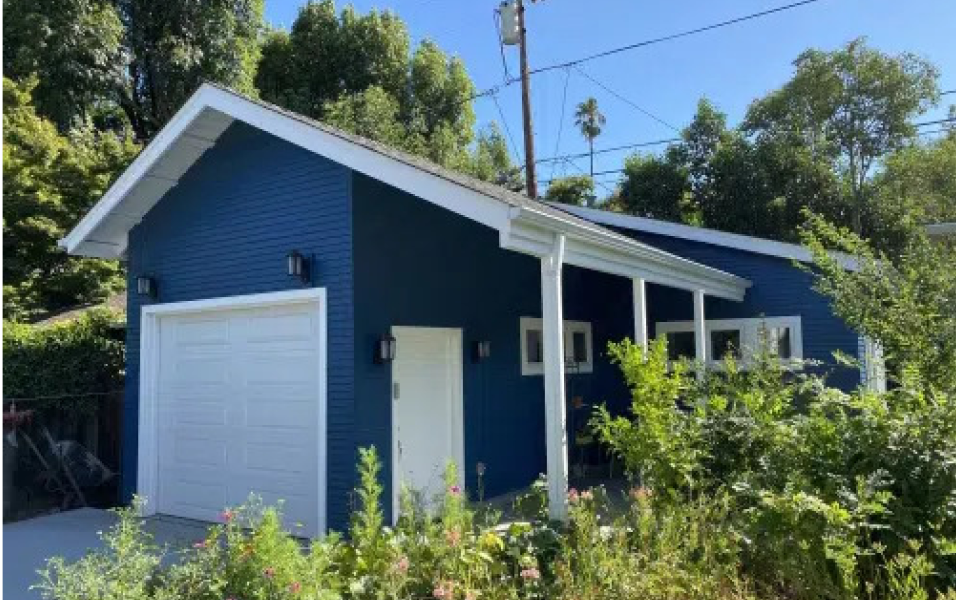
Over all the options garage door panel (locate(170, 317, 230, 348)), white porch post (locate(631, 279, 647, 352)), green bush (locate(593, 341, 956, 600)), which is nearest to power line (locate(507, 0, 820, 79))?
white porch post (locate(631, 279, 647, 352))

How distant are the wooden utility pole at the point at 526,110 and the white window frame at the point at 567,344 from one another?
6.75 m

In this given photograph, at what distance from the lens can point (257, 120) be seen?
7.14 meters

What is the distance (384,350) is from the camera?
22.7ft

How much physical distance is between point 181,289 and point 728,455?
5.57 meters

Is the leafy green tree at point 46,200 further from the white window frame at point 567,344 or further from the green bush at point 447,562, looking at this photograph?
the white window frame at point 567,344

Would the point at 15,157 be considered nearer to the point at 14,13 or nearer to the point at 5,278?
the point at 5,278

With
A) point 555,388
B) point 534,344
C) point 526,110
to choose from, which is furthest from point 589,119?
point 555,388

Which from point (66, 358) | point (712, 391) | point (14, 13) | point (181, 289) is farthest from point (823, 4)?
point (14, 13)

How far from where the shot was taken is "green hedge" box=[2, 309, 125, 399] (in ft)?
27.2

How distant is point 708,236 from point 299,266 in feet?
19.8

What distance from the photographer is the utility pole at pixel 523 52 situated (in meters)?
17.5

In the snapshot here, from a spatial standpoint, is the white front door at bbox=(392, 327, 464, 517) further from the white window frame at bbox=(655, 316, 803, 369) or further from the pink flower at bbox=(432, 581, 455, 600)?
the white window frame at bbox=(655, 316, 803, 369)

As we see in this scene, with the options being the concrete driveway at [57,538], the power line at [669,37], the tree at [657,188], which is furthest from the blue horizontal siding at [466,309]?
the tree at [657,188]

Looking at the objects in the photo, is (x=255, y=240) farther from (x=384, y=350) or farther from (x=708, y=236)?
(x=708, y=236)
